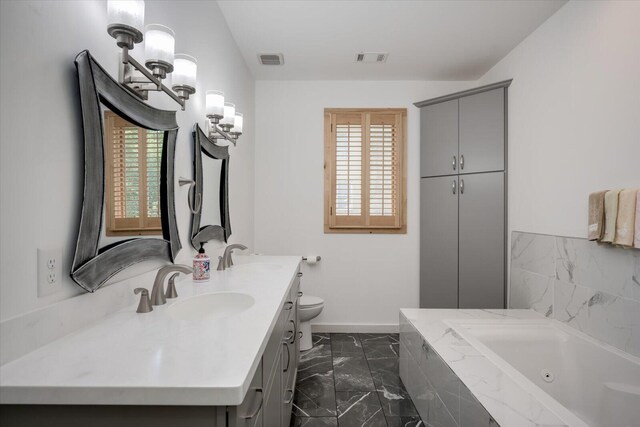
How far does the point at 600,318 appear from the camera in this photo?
1.80 meters

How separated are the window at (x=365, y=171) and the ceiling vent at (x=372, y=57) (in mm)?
528

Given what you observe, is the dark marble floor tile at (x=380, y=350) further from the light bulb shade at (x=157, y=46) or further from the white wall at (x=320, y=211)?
the light bulb shade at (x=157, y=46)

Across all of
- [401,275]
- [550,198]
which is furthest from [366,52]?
[401,275]

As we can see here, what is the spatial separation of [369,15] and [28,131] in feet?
7.02

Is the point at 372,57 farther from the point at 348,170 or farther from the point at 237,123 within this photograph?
the point at 237,123

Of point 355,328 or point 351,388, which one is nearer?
point 351,388

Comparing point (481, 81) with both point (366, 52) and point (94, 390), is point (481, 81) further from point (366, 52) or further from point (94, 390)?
point (94, 390)

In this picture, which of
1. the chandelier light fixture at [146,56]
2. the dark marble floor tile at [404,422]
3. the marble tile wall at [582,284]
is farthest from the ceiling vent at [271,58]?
the dark marble floor tile at [404,422]

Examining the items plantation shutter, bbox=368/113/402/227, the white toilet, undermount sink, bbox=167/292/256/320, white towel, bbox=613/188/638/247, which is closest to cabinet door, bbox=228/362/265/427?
undermount sink, bbox=167/292/256/320

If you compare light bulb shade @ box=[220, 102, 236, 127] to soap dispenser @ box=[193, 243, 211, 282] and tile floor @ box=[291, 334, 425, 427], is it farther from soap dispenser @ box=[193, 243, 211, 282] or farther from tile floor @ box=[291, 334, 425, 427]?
tile floor @ box=[291, 334, 425, 427]

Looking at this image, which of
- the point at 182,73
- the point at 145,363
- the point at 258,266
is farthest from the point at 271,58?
the point at 145,363

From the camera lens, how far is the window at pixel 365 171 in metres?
3.30

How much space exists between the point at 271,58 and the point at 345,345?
2695 millimetres

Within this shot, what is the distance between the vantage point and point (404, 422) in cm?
188
